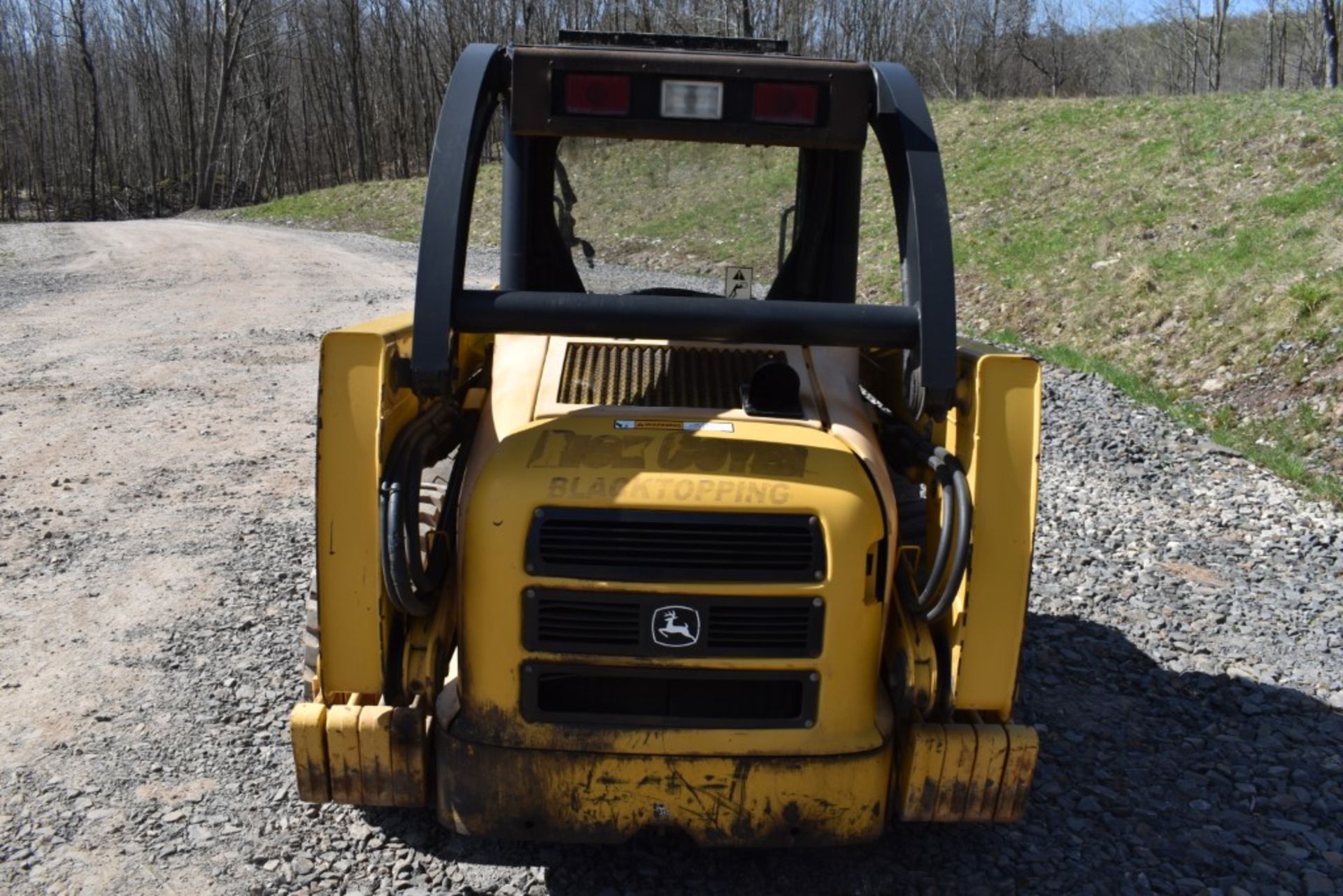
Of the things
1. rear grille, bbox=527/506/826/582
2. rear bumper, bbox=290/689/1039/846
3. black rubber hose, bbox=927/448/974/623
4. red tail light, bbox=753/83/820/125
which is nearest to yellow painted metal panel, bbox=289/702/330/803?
rear bumper, bbox=290/689/1039/846

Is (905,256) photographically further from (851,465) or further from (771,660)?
(771,660)

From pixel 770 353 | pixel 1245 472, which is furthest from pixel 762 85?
pixel 1245 472

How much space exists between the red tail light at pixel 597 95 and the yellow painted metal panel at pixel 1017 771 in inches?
81.2

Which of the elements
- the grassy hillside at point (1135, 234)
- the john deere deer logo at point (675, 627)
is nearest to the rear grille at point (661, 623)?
the john deere deer logo at point (675, 627)

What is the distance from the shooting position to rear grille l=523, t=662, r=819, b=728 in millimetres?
3213

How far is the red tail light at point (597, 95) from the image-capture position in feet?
10.9

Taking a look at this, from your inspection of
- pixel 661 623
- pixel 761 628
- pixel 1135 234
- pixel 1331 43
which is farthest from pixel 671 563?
pixel 1331 43

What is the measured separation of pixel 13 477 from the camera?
307 inches

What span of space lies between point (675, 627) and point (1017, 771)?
3.48 ft

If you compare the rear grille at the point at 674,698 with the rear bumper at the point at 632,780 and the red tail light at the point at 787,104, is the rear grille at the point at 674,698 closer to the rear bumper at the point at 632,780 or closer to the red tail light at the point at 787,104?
the rear bumper at the point at 632,780

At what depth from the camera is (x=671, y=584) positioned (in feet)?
10.3

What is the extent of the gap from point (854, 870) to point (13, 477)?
650 cm

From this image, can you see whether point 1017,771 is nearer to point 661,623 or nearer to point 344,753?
point 661,623

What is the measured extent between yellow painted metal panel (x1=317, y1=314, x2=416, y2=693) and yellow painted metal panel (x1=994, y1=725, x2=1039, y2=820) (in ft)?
5.79
